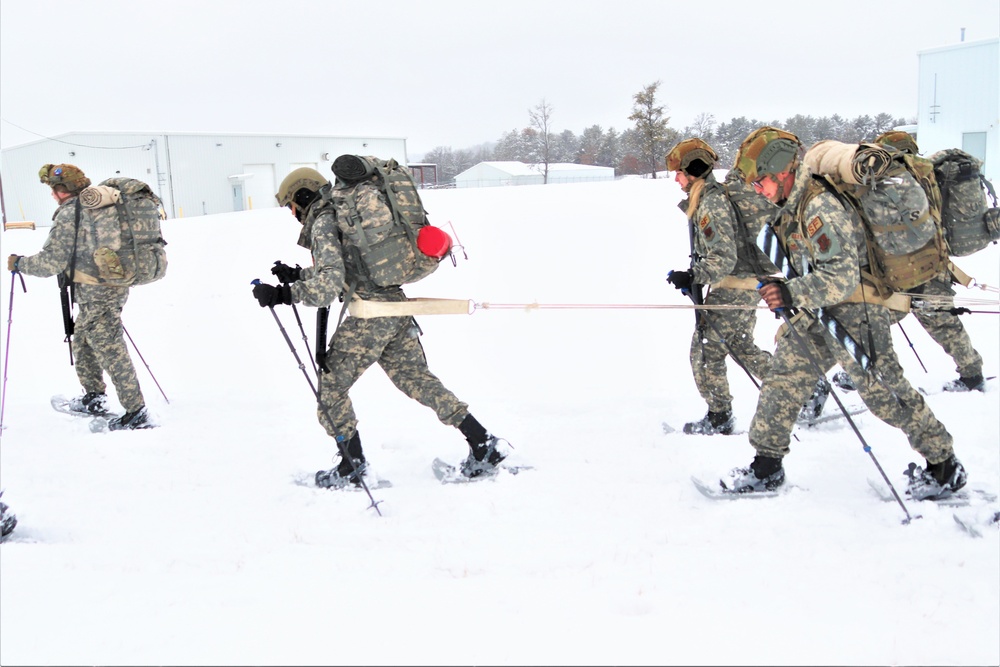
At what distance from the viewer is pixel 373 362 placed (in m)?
4.89

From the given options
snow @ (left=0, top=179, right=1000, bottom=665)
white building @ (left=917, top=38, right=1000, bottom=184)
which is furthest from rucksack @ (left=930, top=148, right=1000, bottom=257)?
white building @ (left=917, top=38, right=1000, bottom=184)

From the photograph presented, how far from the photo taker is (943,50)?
2723cm

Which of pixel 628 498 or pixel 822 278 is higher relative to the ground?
pixel 822 278

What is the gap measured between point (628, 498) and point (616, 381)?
3.41 meters

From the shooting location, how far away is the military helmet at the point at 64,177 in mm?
6242

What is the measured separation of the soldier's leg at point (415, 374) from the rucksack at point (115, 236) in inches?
111

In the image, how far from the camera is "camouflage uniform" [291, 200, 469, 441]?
4484 millimetres

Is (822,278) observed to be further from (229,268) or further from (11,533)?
(229,268)

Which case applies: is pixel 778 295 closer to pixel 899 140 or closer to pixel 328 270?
pixel 328 270

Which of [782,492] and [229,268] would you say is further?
[229,268]

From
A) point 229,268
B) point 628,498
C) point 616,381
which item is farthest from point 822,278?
point 229,268

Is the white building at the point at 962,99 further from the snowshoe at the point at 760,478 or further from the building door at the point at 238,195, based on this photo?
the building door at the point at 238,195

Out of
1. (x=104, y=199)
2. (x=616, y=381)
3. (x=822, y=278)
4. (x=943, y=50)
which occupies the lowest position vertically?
(x=616, y=381)

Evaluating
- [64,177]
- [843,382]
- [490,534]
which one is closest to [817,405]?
[843,382]
